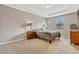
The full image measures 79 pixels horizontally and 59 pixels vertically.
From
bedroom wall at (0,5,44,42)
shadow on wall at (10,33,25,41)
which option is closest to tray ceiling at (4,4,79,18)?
bedroom wall at (0,5,44,42)

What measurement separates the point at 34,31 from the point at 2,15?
0.75 meters

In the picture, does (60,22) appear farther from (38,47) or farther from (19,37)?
(19,37)

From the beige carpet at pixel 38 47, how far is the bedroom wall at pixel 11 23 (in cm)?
17

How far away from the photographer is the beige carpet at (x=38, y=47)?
166 centimetres

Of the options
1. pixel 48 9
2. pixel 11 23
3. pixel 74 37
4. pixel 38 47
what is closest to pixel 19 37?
pixel 11 23

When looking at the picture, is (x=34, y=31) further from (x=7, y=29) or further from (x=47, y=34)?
(x=7, y=29)

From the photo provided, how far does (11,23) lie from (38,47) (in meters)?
0.78

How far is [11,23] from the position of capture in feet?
5.63

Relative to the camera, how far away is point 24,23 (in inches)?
71.2

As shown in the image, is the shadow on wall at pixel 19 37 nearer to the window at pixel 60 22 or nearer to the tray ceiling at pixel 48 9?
the tray ceiling at pixel 48 9

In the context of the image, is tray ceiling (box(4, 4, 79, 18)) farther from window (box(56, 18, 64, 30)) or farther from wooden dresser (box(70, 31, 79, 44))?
wooden dresser (box(70, 31, 79, 44))

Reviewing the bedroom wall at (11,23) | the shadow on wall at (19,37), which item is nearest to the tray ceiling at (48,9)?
the bedroom wall at (11,23)
